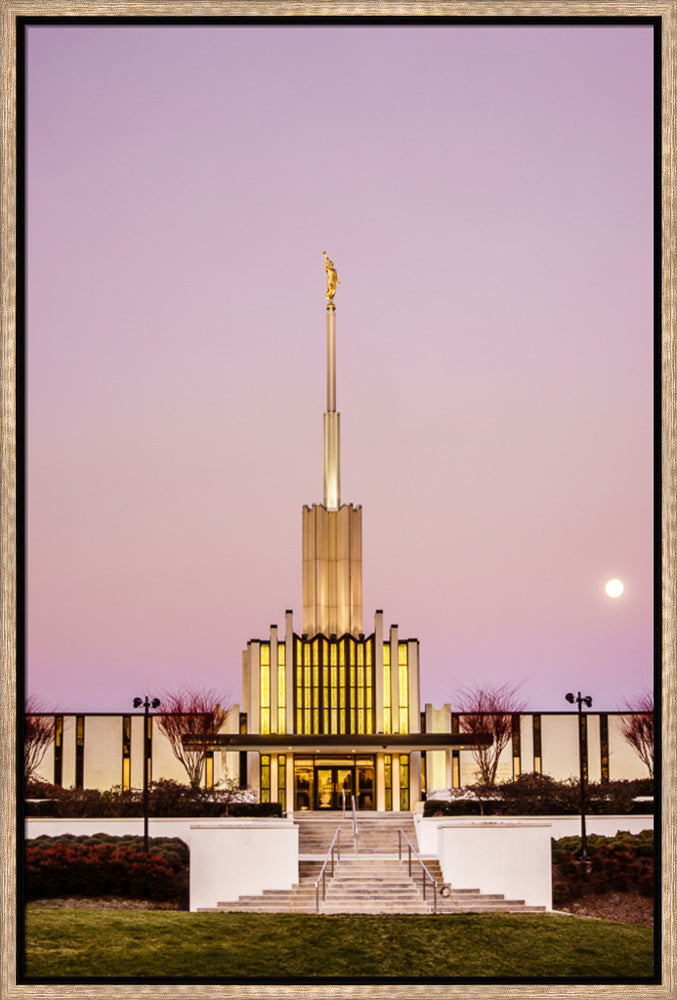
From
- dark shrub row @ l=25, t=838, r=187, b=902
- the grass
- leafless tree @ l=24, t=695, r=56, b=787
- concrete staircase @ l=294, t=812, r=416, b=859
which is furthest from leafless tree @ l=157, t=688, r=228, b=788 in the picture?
the grass

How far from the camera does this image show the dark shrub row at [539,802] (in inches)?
1132

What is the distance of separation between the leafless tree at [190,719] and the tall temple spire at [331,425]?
277 inches

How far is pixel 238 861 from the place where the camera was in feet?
79.2

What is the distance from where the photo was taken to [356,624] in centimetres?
3991

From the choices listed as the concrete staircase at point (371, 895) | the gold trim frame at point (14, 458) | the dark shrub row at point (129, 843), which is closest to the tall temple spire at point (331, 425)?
the dark shrub row at point (129, 843)

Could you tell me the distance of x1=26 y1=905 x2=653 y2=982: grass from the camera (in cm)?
1833

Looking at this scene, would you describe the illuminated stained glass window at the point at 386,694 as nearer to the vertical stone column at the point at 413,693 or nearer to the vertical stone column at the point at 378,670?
the vertical stone column at the point at 378,670

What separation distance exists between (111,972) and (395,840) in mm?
11706

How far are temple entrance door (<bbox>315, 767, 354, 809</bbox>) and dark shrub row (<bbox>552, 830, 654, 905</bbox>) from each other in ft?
41.9

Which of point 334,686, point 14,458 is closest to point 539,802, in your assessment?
point 334,686

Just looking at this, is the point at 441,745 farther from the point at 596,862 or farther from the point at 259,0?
the point at 259,0

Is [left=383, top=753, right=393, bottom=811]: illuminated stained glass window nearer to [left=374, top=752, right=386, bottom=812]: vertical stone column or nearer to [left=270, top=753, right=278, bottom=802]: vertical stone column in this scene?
[left=374, top=752, right=386, bottom=812]: vertical stone column

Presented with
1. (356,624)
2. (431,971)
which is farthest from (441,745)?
(431,971)

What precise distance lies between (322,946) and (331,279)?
2569cm
